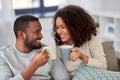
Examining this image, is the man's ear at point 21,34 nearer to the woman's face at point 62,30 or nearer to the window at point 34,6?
the woman's face at point 62,30

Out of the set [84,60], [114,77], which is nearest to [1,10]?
[84,60]

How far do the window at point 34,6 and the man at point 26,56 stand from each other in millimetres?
1550

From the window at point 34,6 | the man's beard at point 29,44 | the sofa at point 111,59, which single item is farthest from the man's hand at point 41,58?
the window at point 34,6

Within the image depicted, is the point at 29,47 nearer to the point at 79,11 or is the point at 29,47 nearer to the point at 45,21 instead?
the point at 79,11

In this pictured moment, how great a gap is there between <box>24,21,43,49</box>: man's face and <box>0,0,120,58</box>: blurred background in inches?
49.7

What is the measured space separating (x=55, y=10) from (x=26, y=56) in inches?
75.3

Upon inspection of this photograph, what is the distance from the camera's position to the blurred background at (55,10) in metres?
3.03

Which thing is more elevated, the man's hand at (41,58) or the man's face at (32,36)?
the man's face at (32,36)

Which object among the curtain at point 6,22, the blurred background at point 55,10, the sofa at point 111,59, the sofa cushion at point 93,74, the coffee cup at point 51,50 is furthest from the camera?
the blurred background at point 55,10

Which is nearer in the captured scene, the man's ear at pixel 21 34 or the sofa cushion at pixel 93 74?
the sofa cushion at pixel 93 74

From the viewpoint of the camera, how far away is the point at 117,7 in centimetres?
364

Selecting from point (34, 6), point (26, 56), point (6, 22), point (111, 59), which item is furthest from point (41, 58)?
point (34, 6)

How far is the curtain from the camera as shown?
9.05 feet

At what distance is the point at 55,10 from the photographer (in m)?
3.42
